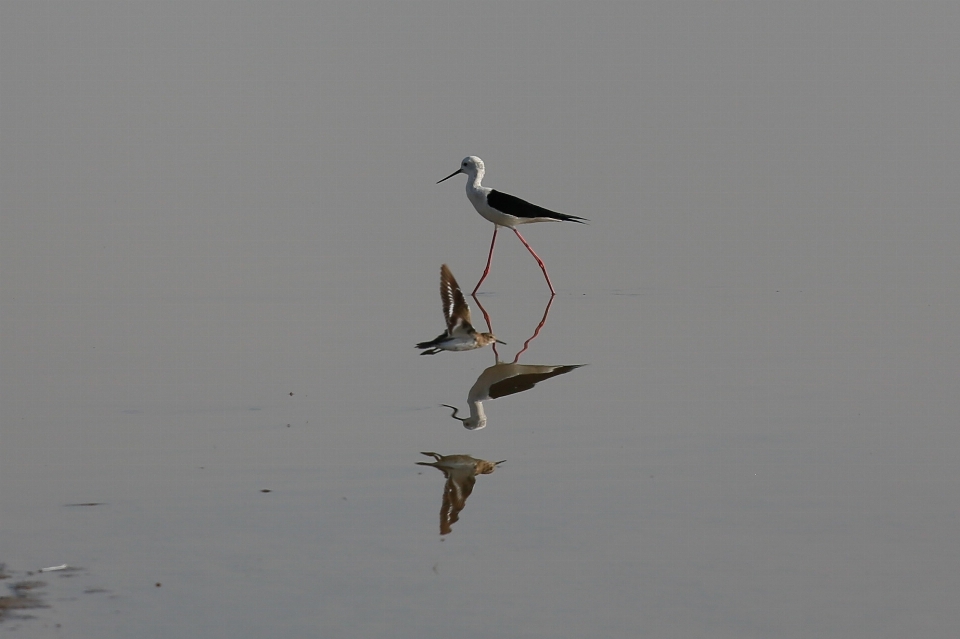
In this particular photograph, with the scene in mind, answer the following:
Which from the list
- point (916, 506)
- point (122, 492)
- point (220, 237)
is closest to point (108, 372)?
point (122, 492)

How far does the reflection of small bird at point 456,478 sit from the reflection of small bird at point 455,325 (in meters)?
1.98

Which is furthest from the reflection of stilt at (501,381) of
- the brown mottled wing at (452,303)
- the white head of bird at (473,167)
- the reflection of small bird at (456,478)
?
the white head of bird at (473,167)

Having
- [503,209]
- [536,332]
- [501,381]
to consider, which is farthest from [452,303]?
[503,209]

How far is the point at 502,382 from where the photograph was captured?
7.21 meters

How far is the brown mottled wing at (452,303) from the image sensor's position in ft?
24.5

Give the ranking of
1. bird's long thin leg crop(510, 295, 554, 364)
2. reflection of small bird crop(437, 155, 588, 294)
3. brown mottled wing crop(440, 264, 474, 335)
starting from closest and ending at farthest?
brown mottled wing crop(440, 264, 474, 335)
bird's long thin leg crop(510, 295, 554, 364)
reflection of small bird crop(437, 155, 588, 294)

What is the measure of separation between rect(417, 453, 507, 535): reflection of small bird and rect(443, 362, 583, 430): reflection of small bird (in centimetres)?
71

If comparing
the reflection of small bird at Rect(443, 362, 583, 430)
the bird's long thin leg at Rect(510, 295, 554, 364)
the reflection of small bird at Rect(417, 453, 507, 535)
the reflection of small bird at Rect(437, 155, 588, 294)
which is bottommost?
the reflection of small bird at Rect(417, 453, 507, 535)

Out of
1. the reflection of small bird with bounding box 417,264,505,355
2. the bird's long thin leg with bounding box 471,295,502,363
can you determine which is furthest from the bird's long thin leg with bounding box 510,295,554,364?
the reflection of small bird with bounding box 417,264,505,355

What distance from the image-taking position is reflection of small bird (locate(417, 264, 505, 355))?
295 inches

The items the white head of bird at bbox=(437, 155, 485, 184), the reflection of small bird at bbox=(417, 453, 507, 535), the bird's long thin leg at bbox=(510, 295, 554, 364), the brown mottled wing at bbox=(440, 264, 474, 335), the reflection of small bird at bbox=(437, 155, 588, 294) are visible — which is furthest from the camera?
the white head of bird at bbox=(437, 155, 485, 184)

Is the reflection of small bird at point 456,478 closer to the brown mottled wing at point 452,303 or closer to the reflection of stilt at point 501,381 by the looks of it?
the reflection of stilt at point 501,381

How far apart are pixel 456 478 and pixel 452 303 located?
237 centimetres

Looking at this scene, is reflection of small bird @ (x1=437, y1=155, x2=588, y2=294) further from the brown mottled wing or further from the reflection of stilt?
the brown mottled wing
